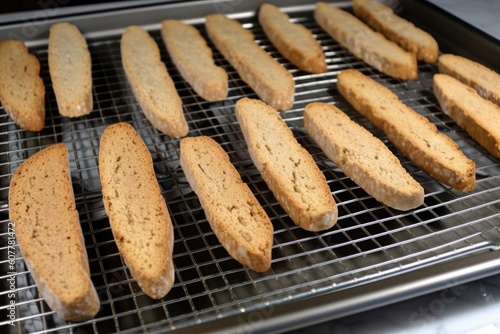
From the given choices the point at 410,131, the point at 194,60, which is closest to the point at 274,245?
the point at 410,131

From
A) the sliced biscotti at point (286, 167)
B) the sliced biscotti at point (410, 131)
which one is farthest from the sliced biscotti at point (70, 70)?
the sliced biscotti at point (410, 131)

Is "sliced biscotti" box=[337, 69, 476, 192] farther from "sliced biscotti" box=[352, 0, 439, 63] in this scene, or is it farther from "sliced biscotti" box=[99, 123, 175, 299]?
"sliced biscotti" box=[99, 123, 175, 299]

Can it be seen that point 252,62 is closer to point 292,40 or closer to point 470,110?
point 292,40

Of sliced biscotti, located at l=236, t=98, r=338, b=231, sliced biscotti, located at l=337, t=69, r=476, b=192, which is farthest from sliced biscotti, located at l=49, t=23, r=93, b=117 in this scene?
sliced biscotti, located at l=337, t=69, r=476, b=192

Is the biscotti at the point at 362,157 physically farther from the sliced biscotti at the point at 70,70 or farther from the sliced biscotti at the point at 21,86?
the sliced biscotti at the point at 21,86

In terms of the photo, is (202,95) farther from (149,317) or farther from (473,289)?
(473,289)
